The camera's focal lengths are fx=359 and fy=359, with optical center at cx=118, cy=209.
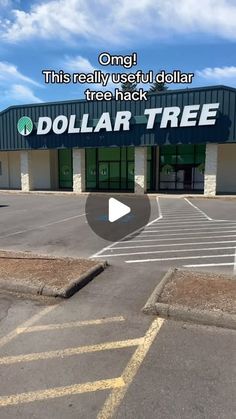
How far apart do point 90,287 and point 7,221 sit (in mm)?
8677

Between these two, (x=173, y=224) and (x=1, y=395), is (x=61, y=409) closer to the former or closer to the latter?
(x=1, y=395)

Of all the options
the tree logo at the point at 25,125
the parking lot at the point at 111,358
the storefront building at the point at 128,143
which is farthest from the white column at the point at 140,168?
the parking lot at the point at 111,358

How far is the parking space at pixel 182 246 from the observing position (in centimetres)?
774

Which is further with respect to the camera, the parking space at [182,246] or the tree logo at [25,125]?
the tree logo at [25,125]

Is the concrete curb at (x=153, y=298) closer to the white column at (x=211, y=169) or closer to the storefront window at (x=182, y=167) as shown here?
the white column at (x=211, y=169)

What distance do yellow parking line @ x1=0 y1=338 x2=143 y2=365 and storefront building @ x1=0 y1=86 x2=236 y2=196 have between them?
2224 centimetres

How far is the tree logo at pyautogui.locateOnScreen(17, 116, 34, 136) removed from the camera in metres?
30.0

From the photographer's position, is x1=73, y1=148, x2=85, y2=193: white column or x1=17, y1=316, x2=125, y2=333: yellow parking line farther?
x1=73, y1=148, x2=85, y2=193: white column

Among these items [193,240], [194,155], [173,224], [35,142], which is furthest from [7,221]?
[194,155]

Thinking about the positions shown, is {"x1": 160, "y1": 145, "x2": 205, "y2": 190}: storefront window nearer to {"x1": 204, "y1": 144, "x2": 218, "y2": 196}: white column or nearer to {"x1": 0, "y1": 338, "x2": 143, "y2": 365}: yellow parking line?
{"x1": 204, "y1": 144, "x2": 218, "y2": 196}: white column

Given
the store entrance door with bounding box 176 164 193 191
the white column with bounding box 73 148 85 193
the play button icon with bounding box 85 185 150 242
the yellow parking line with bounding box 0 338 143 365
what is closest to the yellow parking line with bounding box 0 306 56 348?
the yellow parking line with bounding box 0 338 143 365

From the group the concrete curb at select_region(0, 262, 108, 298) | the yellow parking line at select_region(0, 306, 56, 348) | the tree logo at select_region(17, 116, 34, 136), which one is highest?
the tree logo at select_region(17, 116, 34, 136)

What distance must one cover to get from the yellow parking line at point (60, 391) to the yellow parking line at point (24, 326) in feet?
3.39

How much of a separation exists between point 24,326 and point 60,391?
5.01 feet
